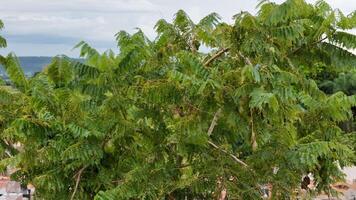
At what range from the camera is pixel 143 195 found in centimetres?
381

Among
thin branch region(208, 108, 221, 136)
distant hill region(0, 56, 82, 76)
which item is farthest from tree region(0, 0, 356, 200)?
distant hill region(0, 56, 82, 76)

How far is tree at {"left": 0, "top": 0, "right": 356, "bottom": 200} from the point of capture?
3.59m

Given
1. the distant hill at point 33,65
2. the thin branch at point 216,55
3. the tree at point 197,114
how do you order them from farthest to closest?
1. the distant hill at point 33,65
2. the thin branch at point 216,55
3. the tree at point 197,114

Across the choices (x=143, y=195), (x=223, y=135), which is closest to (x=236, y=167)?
(x=223, y=135)

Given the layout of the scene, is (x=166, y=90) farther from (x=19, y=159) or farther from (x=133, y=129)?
(x=19, y=159)

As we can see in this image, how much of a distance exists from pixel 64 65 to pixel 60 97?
0.28 metres

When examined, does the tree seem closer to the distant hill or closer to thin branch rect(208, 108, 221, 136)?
thin branch rect(208, 108, 221, 136)

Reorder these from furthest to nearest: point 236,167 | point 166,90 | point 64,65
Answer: point 64,65
point 236,167
point 166,90

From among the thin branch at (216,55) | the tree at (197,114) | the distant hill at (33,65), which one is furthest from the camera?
the distant hill at (33,65)

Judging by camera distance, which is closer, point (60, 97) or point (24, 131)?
point (24, 131)

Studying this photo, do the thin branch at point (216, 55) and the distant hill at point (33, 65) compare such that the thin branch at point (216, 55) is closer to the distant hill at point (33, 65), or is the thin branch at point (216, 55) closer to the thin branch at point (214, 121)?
the thin branch at point (214, 121)

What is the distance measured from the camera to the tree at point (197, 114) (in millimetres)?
3590

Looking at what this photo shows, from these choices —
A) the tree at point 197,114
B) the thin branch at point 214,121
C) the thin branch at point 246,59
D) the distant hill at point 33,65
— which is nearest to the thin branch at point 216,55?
the tree at point 197,114

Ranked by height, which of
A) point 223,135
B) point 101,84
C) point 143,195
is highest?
point 101,84
